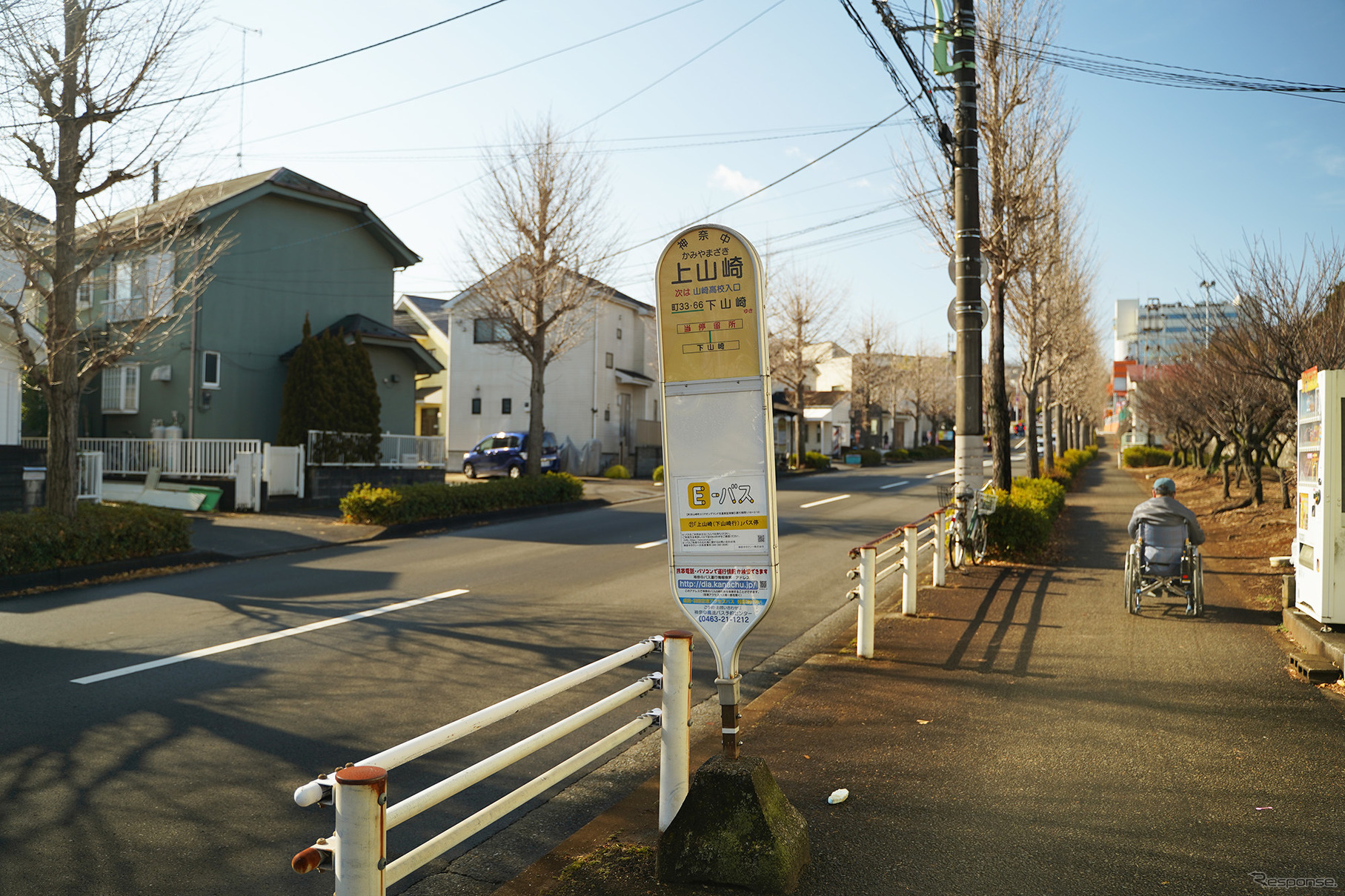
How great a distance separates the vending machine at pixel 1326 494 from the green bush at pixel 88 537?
42.6 ft

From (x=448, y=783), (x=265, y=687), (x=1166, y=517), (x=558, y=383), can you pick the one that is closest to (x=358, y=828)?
(x=448, y=783)

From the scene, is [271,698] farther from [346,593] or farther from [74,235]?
[74,235]

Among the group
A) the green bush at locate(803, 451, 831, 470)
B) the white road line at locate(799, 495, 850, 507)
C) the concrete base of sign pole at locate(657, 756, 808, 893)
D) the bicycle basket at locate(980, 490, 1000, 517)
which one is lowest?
the concrete base of sign pole at locate(657, 756, 808, 893)

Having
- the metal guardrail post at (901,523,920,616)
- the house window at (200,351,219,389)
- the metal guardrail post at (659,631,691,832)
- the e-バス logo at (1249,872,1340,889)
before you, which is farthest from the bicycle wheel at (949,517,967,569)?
the house window at (200,351,219,389)

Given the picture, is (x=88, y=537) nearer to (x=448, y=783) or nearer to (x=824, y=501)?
(x=448, y=783)

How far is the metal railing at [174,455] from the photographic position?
1886 cm

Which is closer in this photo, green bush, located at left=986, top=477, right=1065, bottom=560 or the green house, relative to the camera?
green bush, located at left=986, top=477, right=1065, bottom=560

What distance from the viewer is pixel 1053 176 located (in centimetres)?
1894

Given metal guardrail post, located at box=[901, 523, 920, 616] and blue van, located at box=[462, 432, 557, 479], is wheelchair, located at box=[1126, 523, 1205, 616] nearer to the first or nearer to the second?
metal guardrail post, located at box=[901, 523, 920, 616]

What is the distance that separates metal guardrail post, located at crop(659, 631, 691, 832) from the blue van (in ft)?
93.5

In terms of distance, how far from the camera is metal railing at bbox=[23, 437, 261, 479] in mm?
18859

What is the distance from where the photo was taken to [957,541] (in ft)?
37.4

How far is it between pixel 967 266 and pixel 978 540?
3534 mm

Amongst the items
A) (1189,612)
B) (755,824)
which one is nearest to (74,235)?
(755,824)
